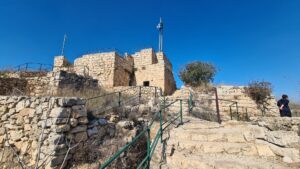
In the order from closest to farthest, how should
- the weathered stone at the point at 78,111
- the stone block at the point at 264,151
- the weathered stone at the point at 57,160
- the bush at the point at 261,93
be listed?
the stone block at the point at 264,151 < the weathered stone at the point at 57,160 < the weathered stone at the point at 78,111 < the bush at the point at 261,93

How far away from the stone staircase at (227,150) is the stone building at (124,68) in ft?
40.2

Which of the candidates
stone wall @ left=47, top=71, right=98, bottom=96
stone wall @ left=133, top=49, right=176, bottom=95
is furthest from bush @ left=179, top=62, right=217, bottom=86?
stone wall @ left=47, top=71, right=98, bottom=96

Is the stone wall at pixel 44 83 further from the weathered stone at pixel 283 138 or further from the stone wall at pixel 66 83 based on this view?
the weathered stone at pixel 283 138

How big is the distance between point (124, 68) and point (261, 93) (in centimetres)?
1242

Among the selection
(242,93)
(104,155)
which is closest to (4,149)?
(104,155)

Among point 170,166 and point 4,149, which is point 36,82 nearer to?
point 4,149

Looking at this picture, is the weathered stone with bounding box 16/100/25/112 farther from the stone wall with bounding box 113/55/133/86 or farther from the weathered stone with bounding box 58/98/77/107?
the stone wall with bounding box 113/55/133/86

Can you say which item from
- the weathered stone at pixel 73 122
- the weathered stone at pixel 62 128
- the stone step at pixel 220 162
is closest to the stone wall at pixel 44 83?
the weathered stone at pixel 73 122

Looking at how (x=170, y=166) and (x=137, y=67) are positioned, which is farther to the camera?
(x=137, y=67)

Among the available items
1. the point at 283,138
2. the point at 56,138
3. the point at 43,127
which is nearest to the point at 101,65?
the point at 43,127

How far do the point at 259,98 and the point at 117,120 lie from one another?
993cm

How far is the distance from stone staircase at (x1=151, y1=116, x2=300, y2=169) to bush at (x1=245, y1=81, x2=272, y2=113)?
27.4 ft

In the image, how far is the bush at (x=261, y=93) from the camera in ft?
36.5

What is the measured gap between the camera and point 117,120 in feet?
Result: 19.7
